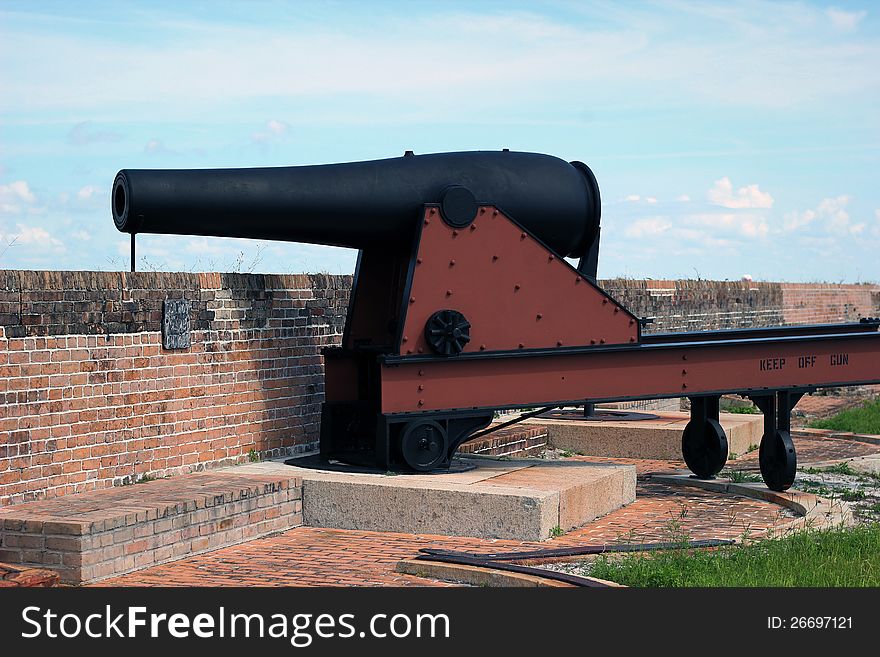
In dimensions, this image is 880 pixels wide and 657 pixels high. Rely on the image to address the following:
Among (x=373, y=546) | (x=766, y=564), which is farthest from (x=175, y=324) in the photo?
(x=766, y=564)

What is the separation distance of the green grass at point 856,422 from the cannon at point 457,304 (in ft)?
18.6

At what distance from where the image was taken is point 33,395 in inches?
302

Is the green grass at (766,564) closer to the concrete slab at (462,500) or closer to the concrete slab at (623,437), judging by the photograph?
the concrete slab at (462,500)

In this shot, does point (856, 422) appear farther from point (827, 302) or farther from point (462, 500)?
point (827, 302)

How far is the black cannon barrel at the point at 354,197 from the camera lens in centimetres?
806

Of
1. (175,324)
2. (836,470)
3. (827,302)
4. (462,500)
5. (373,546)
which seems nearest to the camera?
(373,546)

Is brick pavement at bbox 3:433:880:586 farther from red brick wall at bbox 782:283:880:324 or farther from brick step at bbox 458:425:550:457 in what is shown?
red brick wall at bbox 782:283:880:324

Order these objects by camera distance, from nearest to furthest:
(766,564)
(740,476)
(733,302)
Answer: (766,564) → (740,476) → (733,302)

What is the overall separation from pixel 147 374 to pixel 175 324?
406 mm

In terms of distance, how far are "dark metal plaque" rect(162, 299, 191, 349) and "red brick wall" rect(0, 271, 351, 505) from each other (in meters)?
0.05

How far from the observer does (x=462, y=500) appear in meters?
7.88

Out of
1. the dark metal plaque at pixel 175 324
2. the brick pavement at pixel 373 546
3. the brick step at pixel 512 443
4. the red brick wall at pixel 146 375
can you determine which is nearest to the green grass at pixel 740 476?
the brick pavement at pixel 373 546

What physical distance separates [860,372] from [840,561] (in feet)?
11.7
